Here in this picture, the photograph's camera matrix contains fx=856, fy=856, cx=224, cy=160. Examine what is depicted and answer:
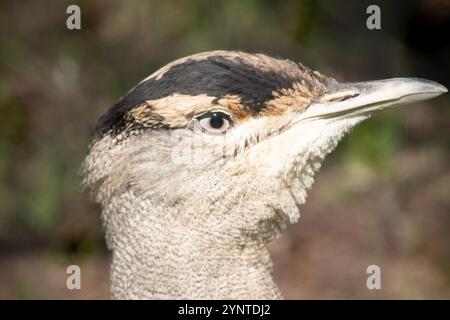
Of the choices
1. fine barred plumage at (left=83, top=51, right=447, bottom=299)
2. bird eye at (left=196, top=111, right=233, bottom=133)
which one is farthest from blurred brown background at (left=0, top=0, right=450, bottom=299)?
bird eye at (left=196, top=111, right=233, bottom=133)

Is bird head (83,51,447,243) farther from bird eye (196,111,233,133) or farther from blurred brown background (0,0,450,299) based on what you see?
blurred brown background (0,0,450,299)

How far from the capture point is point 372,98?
2.92 meters

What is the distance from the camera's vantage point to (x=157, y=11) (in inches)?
265

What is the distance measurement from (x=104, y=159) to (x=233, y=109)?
489 millimetres

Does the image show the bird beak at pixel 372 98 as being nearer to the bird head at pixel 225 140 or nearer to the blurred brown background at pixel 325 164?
the bird head at pixel 225 140

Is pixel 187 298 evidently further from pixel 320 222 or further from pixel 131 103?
pixel 320 222

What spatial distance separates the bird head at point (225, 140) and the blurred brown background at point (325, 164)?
2839 millimetres

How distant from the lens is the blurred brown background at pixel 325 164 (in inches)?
228

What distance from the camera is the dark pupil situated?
9.43 ft

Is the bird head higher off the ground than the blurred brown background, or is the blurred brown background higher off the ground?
the blurred brown background

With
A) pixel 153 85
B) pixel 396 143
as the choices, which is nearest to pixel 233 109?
pixel 153 85

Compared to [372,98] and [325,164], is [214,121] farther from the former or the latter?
[325,164]

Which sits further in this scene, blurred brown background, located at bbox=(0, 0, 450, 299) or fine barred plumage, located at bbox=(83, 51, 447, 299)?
blurred brown background, located at bbox=(0, 0, 450, 299)

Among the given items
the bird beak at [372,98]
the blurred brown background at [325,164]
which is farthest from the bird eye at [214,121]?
the blurred brown background at [325,164]
